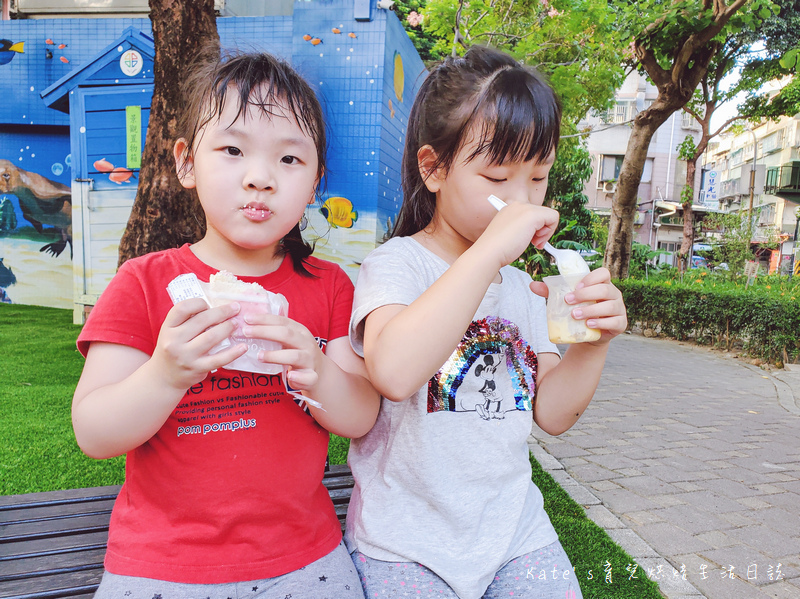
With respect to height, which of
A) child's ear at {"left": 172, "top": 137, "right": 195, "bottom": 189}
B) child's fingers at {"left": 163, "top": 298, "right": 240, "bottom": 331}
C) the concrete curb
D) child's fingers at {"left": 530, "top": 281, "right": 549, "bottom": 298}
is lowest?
the concrete curb

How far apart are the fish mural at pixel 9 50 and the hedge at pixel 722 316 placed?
1095 centimetres

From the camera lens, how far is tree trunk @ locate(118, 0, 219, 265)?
3.36 m

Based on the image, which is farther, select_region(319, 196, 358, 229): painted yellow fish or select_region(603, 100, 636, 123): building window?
select_region(603, 100, 636, 123): building window

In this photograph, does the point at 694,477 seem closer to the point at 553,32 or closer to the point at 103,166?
the point at 553,32

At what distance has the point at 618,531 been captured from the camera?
2.91 m

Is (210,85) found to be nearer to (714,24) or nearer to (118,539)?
(118,539)

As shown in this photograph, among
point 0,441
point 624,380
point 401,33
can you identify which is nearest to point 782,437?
point 624,380

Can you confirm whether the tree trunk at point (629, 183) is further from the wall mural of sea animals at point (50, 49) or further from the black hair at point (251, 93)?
the black hair at point (251, 93)

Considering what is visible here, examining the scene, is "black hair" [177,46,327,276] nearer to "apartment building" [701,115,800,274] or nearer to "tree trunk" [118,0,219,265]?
"tree trunk" [118,0,219,265]

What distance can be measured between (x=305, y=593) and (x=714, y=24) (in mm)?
9849

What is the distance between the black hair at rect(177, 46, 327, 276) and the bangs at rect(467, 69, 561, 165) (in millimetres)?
395

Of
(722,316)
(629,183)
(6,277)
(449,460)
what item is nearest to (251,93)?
(449,460)

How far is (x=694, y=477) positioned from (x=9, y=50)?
422 inches

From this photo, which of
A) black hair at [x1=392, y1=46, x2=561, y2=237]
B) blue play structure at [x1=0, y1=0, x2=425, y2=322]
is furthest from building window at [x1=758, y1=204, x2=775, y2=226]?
black hair at [x1=392, y1=46, x2=561, y2=237]
